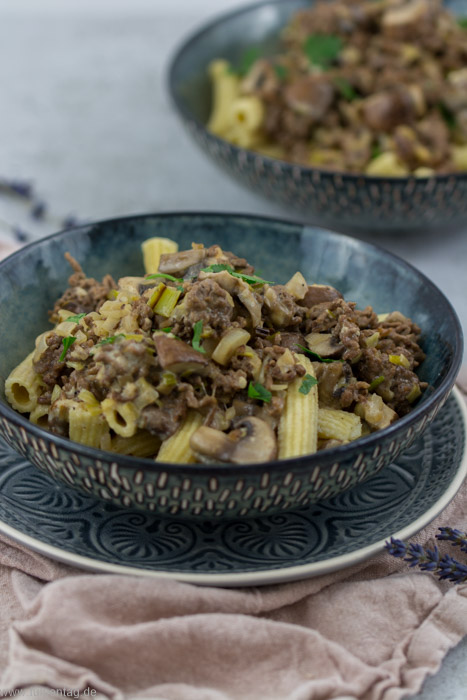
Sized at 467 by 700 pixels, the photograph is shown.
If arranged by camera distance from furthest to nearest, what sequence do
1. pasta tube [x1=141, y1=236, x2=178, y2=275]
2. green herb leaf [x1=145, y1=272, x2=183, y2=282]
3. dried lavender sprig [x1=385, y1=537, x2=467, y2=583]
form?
pasta tube [x1=141, y1=236, x2=178, y2=275] → green herb leaf [x1=145, y1=272, x2=183, y2=282] → dried lavender sprig [x1=385, y1=537, x2=467, y2=583]

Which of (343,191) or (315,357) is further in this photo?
(343,191)

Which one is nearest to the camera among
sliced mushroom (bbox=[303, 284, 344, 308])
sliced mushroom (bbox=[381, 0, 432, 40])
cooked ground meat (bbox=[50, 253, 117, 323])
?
Answer: sliced mushroom (bbox=[303, 284, 344, 308])

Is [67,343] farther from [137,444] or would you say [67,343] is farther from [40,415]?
[137,444]

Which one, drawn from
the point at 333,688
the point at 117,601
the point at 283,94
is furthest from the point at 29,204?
the point at 333,688

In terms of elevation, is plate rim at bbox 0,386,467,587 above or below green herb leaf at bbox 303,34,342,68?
below

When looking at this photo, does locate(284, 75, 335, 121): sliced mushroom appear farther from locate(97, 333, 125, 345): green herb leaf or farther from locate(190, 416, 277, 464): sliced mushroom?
locate(190, 416, 277, 464): sliced mushroom

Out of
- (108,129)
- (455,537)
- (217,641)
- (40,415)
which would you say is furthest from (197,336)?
(108,129)

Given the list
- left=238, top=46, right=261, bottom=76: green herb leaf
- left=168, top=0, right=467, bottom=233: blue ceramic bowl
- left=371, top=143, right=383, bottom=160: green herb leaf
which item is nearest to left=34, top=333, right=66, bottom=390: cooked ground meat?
left=168, top=0, right=467, bottom=233: blue ceramic bowl

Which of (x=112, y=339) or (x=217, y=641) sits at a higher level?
(x=112, y=339)

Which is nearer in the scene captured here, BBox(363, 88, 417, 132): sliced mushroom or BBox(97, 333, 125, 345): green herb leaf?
BBox(97, 333, 125, 345): green herb leaf
